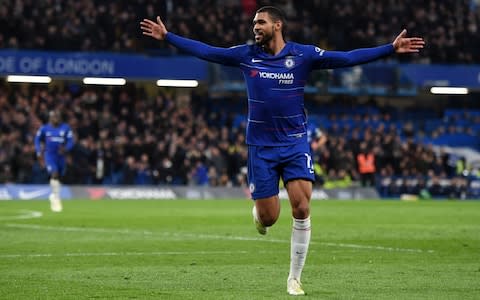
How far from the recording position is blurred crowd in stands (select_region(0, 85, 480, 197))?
36.5 metres

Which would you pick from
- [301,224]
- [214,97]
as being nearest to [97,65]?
[214,97]

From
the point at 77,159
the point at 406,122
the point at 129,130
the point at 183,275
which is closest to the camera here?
the point at 183,275

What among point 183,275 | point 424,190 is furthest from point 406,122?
point 183,275

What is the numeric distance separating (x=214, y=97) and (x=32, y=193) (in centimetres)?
1347

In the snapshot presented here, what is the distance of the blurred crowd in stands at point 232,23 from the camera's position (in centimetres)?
4006

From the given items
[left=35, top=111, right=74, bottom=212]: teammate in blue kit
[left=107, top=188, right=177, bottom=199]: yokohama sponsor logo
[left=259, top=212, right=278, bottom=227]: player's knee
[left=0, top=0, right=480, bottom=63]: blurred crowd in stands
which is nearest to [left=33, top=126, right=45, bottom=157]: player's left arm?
[left=35, top=111, right=74, bottom=212]: teammate in blue kit

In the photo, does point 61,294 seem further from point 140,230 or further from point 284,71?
point 140,230

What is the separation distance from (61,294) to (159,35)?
2604mm

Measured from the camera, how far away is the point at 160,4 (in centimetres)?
4344

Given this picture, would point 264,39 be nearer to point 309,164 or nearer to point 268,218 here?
point 309,164

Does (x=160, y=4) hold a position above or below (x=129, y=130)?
above

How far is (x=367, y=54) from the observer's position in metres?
10.1

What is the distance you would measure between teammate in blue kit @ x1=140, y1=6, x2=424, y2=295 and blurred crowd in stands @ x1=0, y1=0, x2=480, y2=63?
30331 millimetres

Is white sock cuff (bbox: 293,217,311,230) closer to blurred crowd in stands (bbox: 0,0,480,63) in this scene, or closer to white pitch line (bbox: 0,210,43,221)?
white pitch line (bbox: 0,210,43,221)
